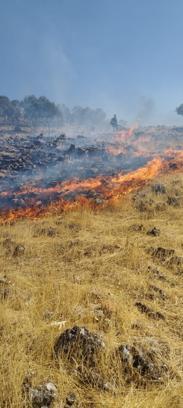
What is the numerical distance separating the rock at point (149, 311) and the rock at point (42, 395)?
8.76 feet

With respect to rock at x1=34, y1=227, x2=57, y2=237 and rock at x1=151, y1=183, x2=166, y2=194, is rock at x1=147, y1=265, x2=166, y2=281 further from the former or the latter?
rock at x1=151, y1=183, x2=166, y2=194

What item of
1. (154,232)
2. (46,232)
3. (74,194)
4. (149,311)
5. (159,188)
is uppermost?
(159,188)

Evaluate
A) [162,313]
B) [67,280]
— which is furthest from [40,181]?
[162,313]

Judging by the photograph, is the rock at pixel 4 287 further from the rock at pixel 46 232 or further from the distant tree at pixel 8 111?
the distant tree at pixel 8 111

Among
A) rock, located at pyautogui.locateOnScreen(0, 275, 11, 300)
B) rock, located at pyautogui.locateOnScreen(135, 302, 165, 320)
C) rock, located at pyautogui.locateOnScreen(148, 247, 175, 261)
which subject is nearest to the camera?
rock, located at pyautogui.locateOnScreen(135, 302, 165, 320)

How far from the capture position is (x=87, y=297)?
6742 millimetres

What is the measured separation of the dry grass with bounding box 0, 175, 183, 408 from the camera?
173 inches

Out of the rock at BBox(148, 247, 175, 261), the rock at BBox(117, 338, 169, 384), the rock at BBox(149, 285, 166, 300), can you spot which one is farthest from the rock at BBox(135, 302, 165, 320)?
the rock at BBox(148, 247, 175, 261)

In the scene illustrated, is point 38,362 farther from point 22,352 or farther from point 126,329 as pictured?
point 126,329

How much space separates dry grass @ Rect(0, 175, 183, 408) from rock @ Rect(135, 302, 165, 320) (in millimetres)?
89

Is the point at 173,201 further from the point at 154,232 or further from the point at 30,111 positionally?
the point at 30,111

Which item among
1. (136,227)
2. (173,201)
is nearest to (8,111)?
(173,201)

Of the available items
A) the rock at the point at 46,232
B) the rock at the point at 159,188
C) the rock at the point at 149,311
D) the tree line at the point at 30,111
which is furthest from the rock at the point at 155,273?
the tree line at the point at 30,111

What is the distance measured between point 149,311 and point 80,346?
213cm
